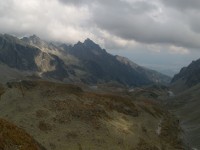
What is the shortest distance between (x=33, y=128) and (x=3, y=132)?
1119 inches

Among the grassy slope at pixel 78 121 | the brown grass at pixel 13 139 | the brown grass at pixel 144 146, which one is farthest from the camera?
the brown grass at pixel 144 146

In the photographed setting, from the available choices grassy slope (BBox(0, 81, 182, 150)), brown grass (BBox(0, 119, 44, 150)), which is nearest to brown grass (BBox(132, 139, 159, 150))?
grassy slope (BBox(0, 81, 182, 150))

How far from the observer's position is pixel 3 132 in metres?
42.9

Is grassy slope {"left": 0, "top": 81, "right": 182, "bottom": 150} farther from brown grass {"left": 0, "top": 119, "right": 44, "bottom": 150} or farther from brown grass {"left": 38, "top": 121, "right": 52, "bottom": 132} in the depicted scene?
brown grass {"left": 0, "top": 119, "right": 44, "bottom": 150}

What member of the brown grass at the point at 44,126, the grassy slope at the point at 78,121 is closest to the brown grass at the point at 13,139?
the grassy slope at the point at 78,121

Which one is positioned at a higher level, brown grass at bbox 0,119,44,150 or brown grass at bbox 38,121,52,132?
brown grass at bbox 0,119,44,150

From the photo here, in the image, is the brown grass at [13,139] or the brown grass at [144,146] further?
the brown grass at [144,146]

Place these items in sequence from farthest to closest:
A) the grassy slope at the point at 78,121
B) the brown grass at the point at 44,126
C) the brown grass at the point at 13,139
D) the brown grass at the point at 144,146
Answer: the brown grass at the point at 144,146, the brown grass at the point at 44,126, the grassy slope at the point at 78,121, the brown grass at the point at 13,139

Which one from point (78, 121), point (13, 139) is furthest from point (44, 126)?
point (13, 139)

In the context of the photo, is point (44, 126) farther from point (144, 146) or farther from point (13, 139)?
point (13, 139)

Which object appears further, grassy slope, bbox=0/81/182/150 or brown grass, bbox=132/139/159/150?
brown grass, bbox=132/139/159/150

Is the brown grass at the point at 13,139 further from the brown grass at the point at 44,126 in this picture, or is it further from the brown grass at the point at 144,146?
the brown grass at the point at 144,146

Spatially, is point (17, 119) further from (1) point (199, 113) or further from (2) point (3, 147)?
(1) point (199, 113)

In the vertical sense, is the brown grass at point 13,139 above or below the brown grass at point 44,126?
above
